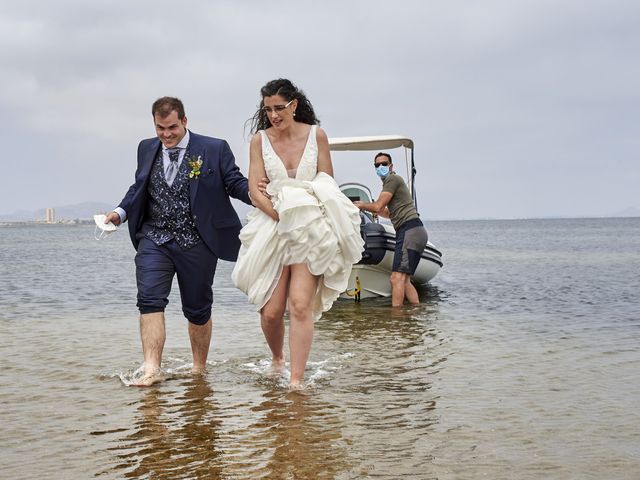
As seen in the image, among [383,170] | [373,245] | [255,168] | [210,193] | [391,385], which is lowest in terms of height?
[391,385]

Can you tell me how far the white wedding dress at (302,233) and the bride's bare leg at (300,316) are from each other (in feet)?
0.28

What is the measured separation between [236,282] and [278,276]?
1.03 ft

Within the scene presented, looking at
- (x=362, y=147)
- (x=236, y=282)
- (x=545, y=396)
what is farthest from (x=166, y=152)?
(x=362, y=147)

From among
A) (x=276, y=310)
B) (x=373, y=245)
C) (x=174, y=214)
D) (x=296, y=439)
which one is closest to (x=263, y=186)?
(x=174, y=214)

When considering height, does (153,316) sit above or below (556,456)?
above

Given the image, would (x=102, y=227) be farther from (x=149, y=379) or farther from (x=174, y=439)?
(x=174, y=439)

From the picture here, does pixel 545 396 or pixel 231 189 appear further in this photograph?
pixel 231 189

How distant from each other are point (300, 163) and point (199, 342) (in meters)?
1.60

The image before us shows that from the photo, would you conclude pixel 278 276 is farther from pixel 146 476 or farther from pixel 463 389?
pixel 146 476

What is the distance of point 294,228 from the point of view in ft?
17.4

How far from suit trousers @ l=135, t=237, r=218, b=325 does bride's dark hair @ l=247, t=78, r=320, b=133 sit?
0.99 m

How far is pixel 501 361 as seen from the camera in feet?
22.5

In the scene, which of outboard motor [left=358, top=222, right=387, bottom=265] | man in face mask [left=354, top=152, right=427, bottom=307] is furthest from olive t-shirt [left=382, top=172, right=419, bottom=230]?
outboard motor [left=358, top=222, right=387, bottom=265]

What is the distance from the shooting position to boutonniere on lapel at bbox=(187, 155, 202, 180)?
5625 millimetres
